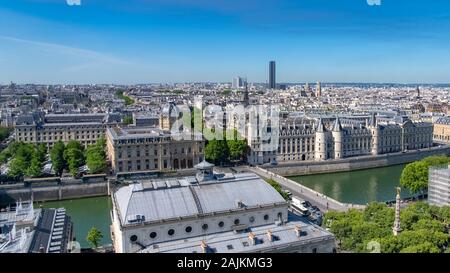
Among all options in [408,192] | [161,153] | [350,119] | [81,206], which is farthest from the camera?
[350,119]

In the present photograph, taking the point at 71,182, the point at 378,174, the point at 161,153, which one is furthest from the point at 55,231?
the point at 378,174

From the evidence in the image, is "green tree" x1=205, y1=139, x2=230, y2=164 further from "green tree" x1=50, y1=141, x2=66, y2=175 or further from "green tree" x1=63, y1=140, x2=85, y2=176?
"green tree" x1=50, y1=141, x2=66, y2=175

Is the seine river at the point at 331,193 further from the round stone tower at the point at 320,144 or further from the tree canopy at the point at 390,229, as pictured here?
the tree canopy at the point at 390,229

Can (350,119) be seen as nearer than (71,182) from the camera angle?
No

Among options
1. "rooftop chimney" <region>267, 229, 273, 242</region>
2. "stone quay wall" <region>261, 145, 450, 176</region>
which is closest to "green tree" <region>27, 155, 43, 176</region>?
"stone quay wall" <region>261, 145, 450, 176</region>

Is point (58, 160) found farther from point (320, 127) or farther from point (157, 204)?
point (320, 127)
